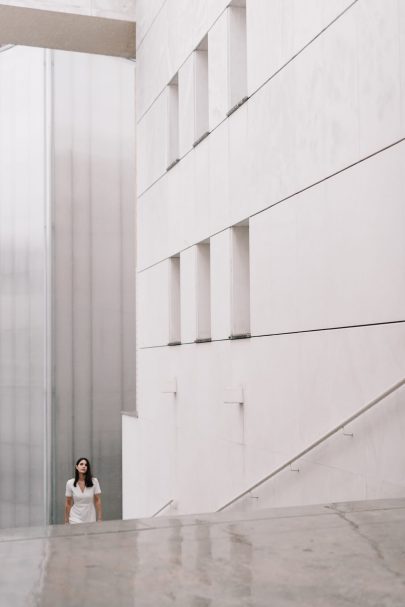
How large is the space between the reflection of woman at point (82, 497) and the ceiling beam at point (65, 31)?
9615 millimetres

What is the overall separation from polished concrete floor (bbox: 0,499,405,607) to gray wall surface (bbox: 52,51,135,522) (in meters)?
17.7

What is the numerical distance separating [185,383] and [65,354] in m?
9.17

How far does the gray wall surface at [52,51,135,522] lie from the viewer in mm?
23469

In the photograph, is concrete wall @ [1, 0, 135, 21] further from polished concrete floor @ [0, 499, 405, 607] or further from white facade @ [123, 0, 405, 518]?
polished concrete floor @ [0, 499, 405, 607]

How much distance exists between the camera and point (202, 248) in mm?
14586

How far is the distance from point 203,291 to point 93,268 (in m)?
9.71

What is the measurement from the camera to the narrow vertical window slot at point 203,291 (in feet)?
47.5

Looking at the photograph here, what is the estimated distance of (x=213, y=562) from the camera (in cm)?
462

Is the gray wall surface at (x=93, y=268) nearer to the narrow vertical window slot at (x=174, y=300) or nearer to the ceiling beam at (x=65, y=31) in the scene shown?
the ceiling beam at (x=65, y=31)

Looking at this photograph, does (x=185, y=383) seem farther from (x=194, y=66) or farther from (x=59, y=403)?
(x=59, y=403)

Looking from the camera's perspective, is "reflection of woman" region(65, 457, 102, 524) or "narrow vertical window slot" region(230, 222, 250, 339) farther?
"reflection of woman" region(65, 457, 102, 524)

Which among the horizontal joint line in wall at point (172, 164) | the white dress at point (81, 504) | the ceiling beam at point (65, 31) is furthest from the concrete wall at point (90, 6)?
the white dress at point (81, 504)

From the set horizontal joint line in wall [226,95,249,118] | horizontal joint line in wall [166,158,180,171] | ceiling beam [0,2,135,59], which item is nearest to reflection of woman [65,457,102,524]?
horizontal joint line in wall [166,158,180,171]

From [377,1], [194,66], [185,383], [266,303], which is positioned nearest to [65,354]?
[185,383]
